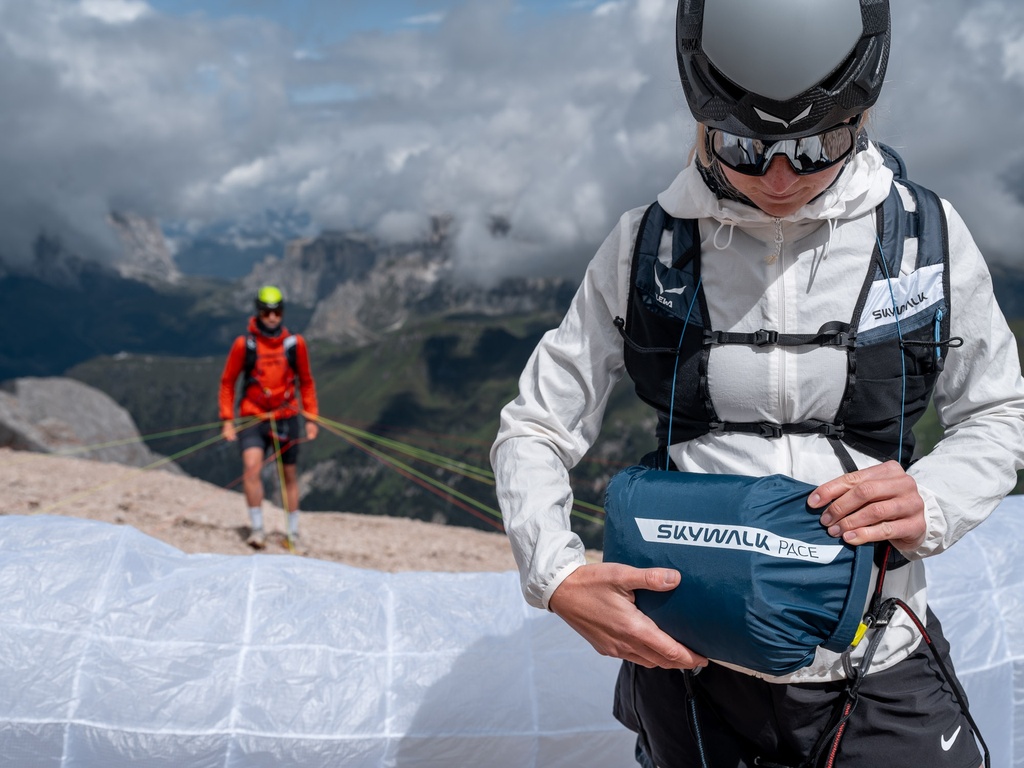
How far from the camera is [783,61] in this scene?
1.48m

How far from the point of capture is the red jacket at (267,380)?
9.31 m

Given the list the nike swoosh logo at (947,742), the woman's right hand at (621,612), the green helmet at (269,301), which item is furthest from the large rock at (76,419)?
the nike swoosh logo at (947,742)

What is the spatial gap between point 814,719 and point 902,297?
2.69 ft

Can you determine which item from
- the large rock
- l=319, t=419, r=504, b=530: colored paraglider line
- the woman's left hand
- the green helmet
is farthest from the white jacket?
the large rock

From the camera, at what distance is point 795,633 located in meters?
1.49

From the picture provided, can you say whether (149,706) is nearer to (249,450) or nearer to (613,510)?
(613,510)

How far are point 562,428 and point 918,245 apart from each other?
766 mm

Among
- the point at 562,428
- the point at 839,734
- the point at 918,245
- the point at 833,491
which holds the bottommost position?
the point at 839,734

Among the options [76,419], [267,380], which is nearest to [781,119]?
[267,380]

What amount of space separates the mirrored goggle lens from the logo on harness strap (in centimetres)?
63

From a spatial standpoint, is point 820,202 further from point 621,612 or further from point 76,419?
point 76,419

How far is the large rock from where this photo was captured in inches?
826

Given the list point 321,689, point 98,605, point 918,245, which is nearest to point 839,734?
point 918,245

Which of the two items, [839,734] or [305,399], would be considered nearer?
[839,734]
